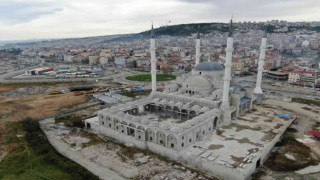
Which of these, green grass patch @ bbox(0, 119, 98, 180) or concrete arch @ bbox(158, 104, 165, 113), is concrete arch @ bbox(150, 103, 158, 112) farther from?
green grass patch @ bbox(0, 119, 98, 180)

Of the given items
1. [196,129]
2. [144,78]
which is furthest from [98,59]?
[196,129]

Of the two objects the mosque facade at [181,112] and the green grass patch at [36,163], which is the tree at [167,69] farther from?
the green grass patch at [36,163]

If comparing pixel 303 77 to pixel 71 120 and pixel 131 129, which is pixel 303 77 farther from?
pixel 71 120

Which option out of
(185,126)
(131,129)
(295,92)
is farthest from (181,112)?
(295,92)

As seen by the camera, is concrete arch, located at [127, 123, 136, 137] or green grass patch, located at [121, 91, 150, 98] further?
green grass patch, located at [121, 91, 150, 98]

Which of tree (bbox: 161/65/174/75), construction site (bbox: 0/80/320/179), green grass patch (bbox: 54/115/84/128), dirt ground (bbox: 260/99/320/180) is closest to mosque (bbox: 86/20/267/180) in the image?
construction site (bbox: 0/80/320/179)

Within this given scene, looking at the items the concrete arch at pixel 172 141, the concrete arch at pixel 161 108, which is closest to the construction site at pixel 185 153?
the concrete arch at pixel 172 141
